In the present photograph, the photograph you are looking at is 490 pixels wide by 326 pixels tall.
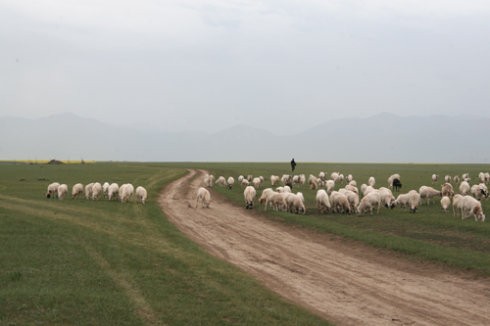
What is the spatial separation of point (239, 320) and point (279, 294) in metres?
2.64

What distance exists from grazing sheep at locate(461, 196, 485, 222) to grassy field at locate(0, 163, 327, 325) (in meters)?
15.1

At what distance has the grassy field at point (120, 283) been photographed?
1105 centimetres

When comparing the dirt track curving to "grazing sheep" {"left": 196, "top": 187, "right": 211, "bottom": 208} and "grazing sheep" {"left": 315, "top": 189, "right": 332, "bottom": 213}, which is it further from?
"grazing sheep" {"left": 196, "top": 187, "right": 211, "bottom": 208}

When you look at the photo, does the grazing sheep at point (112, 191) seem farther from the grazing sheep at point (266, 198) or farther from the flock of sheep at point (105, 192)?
the grazing sheep at point (266, 198)

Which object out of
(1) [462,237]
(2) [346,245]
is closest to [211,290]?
(2) [346,245]

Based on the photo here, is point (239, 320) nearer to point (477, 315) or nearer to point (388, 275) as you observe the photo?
point (477, 315)

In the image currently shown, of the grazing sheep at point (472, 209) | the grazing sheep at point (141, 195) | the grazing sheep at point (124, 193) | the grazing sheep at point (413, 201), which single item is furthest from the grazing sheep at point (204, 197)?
the grazing sheep at point (472, 209)

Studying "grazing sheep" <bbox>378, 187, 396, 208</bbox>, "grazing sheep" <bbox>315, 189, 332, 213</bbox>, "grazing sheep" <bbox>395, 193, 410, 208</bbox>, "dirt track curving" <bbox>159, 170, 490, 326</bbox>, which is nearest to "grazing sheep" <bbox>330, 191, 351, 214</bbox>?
"grazing sheep" <bbox>315, 189, 332, 213</bbox>

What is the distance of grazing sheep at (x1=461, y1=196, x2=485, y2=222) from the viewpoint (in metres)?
26.6

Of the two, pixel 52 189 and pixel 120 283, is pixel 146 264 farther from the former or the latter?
pixel 52 189

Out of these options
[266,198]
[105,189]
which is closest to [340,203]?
[266,198]

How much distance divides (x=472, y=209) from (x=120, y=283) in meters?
19.8

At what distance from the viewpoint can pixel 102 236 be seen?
20828 millimetres

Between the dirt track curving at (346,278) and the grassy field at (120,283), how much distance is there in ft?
3.27
